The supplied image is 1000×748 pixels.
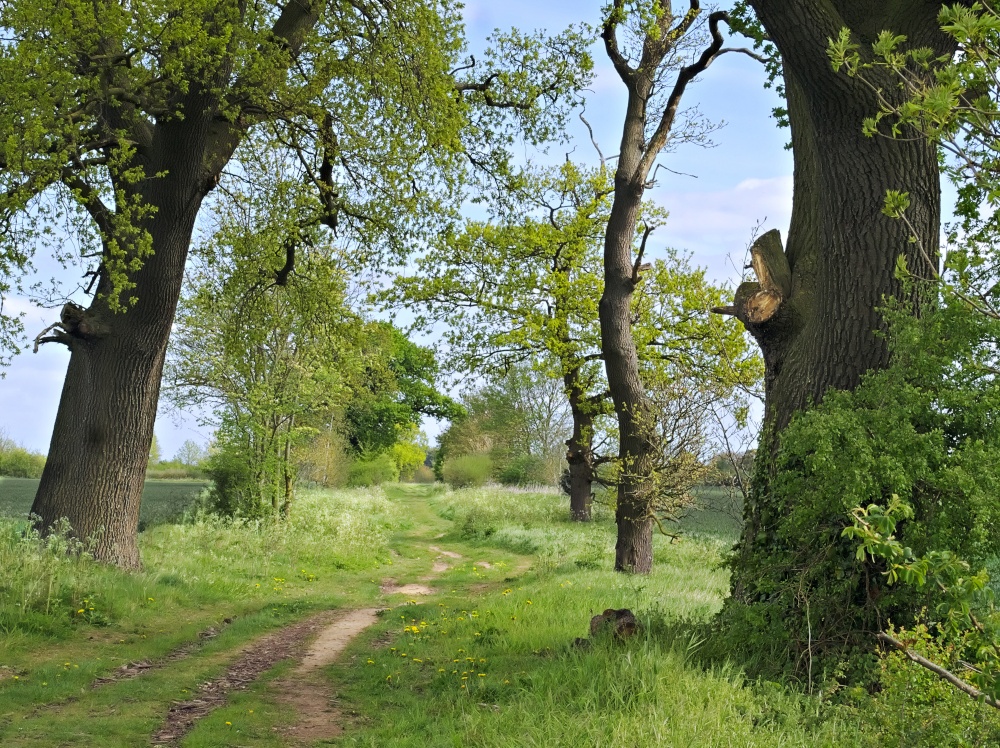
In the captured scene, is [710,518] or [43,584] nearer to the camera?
[43,584]

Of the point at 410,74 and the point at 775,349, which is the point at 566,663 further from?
the point at 410,74

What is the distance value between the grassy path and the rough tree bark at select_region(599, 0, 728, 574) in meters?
1.33

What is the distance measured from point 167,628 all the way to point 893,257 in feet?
30.5

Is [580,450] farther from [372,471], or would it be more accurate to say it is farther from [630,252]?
[372,471]

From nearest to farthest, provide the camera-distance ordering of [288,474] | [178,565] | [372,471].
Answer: [178,565] < [288,474] < [372,471]

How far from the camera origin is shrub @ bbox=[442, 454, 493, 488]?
4350 cm

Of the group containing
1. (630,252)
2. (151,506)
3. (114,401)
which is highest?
(630,252)

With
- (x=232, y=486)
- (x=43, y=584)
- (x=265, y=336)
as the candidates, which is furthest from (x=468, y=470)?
(x=43, y=584)

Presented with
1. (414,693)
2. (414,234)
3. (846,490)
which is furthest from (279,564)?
→ (846,490)

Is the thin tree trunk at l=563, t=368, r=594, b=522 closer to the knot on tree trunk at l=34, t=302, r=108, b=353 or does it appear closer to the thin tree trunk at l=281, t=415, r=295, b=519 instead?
the thin tree trunk at l=281, t=415, r=295, b=519

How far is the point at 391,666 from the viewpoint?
856 cm

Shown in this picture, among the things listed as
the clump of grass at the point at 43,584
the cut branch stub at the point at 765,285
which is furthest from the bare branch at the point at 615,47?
the clump of grass at the point at 43,584

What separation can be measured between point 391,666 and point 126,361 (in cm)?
673

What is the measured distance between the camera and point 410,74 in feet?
41.5
